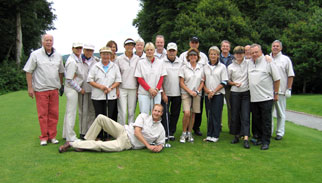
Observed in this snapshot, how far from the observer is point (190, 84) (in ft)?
22.4

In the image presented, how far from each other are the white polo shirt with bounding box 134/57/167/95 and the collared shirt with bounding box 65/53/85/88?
128 centimetres

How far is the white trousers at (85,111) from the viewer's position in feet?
22.5

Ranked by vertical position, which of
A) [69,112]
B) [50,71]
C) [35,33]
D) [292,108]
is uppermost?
[35,33]

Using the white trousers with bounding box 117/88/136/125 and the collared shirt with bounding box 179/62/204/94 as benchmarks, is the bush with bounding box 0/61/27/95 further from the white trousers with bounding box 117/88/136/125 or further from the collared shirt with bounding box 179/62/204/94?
the collared shirt with bounding box 179/62/204/94

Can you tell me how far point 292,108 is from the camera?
15844 millimetres

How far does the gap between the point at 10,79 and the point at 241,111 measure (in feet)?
83.8

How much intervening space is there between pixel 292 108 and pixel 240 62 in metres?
10.7

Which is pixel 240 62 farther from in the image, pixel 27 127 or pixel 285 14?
pixel 285 14

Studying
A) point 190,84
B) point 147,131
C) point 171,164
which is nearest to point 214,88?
point 190,84

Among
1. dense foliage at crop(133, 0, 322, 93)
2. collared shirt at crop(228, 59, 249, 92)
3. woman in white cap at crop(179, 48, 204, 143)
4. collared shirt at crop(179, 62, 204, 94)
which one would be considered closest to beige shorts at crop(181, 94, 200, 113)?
woman in white cap at crop(179, 48, 204, 143)

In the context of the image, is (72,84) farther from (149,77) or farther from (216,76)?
(216,76)

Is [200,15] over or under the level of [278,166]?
over

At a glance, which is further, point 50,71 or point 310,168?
point 50,71

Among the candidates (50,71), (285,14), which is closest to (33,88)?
(50,71)
